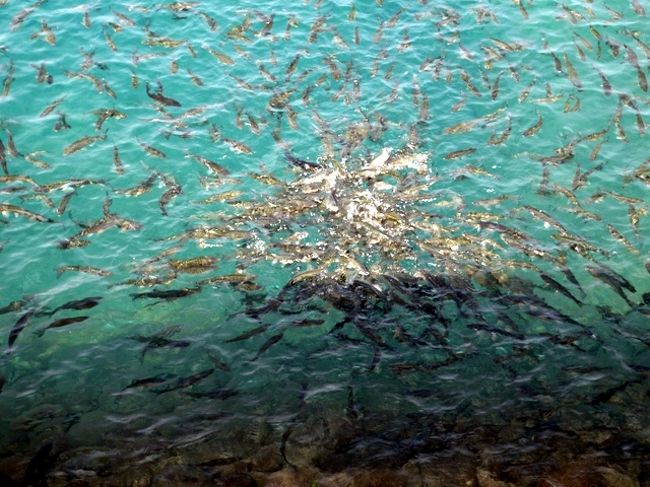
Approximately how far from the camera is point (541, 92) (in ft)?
56.4

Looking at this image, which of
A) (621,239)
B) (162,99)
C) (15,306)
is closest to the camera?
(15,306)

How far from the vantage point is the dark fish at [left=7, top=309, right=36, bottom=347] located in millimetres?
11414

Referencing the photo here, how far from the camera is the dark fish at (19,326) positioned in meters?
11.4

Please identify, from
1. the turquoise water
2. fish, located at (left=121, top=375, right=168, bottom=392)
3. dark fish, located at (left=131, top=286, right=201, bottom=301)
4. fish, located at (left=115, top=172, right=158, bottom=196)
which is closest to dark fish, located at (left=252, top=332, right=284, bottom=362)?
the turquoise water

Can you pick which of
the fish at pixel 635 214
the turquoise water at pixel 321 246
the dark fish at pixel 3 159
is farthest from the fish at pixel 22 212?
the fish at pixel 635 214

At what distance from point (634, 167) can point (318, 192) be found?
798cm

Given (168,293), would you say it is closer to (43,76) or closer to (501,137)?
(43,76)

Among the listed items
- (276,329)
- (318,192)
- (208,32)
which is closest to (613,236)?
(318,192)

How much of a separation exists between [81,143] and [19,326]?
5445 millimetres

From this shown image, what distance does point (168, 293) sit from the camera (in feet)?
40.0

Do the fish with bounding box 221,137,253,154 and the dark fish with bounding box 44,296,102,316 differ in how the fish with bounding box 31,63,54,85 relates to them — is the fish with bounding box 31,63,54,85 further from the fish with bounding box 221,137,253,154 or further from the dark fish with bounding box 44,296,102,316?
the dark fish with bounding box 44,296,102,316

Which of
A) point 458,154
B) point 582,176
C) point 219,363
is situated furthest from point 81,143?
point 582,176

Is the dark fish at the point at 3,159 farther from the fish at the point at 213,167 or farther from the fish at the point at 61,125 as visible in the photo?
the fish at the point at 213,167

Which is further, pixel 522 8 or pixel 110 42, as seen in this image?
pixel 522 8
